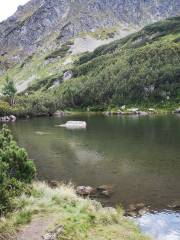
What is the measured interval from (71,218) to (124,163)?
40.5 meters

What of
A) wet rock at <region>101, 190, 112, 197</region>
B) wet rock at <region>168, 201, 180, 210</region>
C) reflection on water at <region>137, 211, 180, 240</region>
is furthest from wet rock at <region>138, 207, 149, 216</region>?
wet rock at <region>101, 190, 112, 197</region>

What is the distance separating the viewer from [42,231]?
29250mm

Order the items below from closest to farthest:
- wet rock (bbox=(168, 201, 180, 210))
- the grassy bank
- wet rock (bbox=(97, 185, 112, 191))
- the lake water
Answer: the grassy bank
wet rock (bbox=(168, 201, 180, 210))
the lake water
wet rock (bbox=(97, 185, 112, 191))

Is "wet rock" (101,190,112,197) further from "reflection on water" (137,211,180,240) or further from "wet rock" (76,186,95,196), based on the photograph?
"reflection on water" (137,211,180,240)

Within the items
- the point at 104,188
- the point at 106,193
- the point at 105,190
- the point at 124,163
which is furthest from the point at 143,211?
the point at 124,163

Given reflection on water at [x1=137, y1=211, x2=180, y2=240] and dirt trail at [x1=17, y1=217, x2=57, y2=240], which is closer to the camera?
dirt trail at [x1=17, y1=217, x2=57, y2=240]

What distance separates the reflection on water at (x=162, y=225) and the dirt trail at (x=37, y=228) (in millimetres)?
9866

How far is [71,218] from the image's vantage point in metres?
32.7

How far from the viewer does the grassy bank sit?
29703mm

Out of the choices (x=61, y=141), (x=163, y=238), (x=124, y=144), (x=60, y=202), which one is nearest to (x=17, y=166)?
(x=60, y=202)

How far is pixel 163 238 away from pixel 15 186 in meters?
14.6

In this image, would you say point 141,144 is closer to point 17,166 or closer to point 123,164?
point 123,164

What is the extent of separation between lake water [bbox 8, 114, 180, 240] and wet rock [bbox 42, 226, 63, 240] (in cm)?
1025

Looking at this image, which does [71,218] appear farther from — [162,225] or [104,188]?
[104,188]
